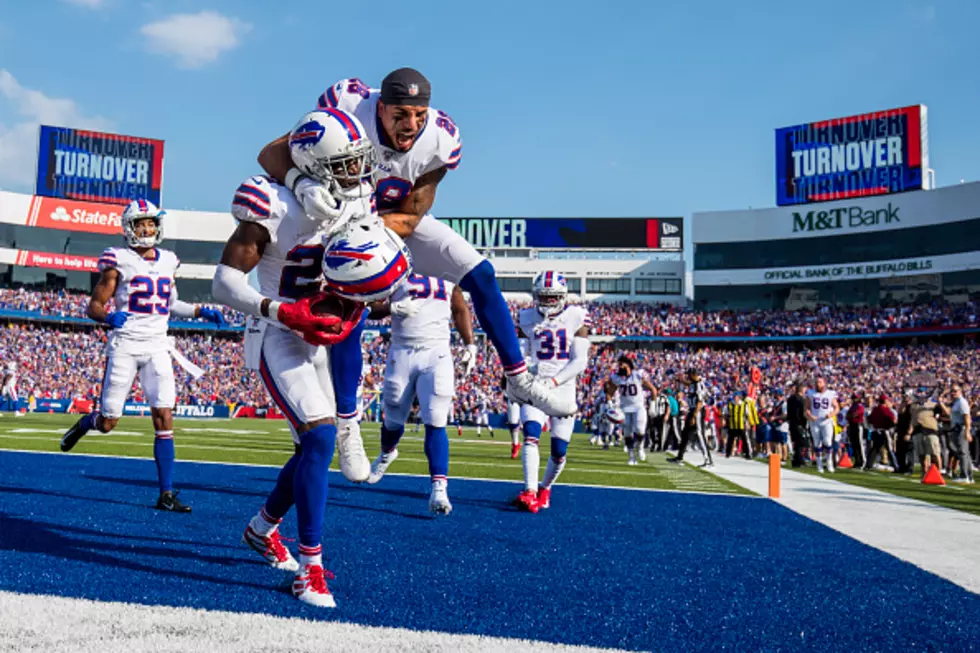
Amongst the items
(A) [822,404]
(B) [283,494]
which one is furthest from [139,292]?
(A) [822,404]

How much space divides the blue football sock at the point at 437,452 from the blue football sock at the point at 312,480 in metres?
2.73

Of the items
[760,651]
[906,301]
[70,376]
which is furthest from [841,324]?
[760,651]

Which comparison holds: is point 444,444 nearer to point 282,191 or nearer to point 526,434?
point 526,434

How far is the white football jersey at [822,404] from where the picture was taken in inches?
607

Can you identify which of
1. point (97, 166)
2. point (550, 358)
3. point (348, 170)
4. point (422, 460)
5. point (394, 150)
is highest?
point (97, 166)

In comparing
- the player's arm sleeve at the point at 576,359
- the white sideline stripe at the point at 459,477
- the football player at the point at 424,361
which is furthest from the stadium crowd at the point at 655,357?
the football player at the point at 424,361

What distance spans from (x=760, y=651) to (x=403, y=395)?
4.71 meters

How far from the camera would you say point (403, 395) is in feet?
23.7

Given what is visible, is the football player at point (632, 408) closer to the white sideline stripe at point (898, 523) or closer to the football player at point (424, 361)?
the white sideline stripe at point (898, 523)

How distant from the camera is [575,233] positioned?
5844 centimetres

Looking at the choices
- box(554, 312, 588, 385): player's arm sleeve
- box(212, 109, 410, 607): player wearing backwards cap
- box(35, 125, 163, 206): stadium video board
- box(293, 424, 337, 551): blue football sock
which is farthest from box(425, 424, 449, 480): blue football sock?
box(35, 125, 163, 206): stadium video board

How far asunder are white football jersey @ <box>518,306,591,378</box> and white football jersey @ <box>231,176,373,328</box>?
4.08 meters

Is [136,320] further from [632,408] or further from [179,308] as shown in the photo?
[632,408]

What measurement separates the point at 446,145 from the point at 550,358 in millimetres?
3714
